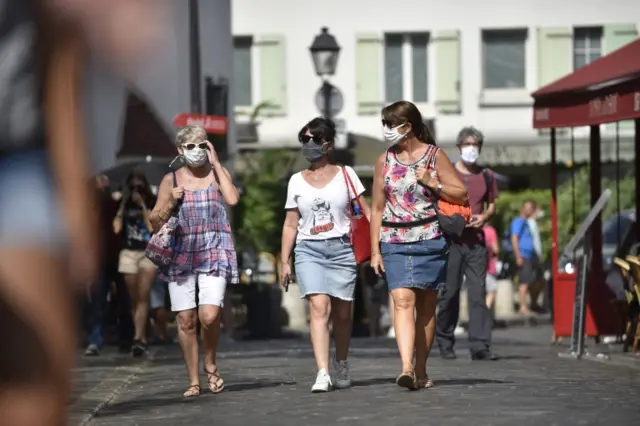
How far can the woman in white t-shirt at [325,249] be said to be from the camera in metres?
11.7

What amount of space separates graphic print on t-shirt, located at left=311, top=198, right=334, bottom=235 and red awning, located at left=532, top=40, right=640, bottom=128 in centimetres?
403

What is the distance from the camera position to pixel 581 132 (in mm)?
40438

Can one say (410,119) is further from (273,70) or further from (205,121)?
(273,70)

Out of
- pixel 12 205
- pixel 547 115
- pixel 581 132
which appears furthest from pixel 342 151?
pixel 12 205

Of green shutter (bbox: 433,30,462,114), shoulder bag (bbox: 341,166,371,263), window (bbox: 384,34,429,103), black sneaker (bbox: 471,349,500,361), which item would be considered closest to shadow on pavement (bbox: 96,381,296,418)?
shoulder bag (bbox: 341,166,371,263)

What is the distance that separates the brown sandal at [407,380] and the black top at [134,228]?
7098 millimetres

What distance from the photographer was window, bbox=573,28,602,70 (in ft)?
137

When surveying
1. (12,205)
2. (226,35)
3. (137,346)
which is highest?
(226,35)

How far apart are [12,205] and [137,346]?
527 inches

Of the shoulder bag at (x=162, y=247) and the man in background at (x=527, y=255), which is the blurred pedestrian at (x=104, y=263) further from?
the man in background at (x=527, y=255)

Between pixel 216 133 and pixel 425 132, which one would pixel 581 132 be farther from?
pixel 425 132

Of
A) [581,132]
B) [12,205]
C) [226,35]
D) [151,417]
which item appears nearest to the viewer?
[12,205]

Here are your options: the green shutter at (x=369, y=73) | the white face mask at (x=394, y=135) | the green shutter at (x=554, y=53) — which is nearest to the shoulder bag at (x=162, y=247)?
the white face mask at (x=394, y=135)

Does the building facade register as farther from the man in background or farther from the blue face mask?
the blue face mask
